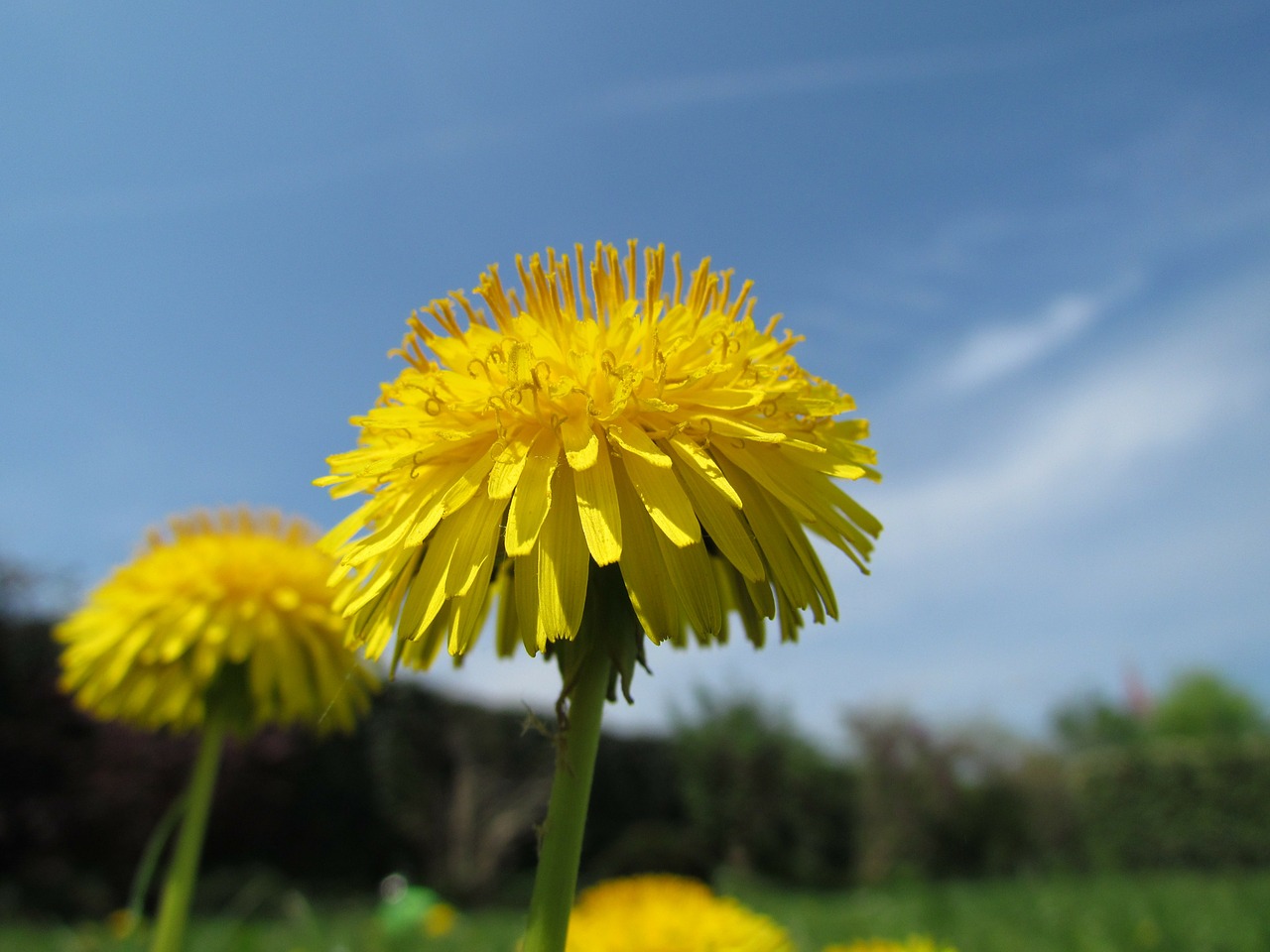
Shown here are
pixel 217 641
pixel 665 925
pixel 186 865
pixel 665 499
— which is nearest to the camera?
pixel 665 499

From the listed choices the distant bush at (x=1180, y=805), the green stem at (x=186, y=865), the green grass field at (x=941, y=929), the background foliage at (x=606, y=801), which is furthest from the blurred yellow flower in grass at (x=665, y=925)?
the distant bush at (x=1180, y=805)

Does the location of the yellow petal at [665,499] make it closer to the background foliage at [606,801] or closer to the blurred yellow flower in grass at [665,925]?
the blurred yellow flower in grass at [665,925]

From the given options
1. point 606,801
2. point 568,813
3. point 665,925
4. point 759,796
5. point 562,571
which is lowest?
point 665,925

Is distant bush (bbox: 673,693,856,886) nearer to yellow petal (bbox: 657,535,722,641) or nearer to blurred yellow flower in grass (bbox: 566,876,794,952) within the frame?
blurred yellow flower in grass (bbox: 566,876,794,952)

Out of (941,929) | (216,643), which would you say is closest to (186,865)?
(216,643)

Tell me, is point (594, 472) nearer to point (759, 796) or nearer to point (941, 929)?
point (941, 929)

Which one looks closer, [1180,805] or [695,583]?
[695,583]

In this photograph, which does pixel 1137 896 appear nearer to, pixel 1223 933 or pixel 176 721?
pixel 1223 933
